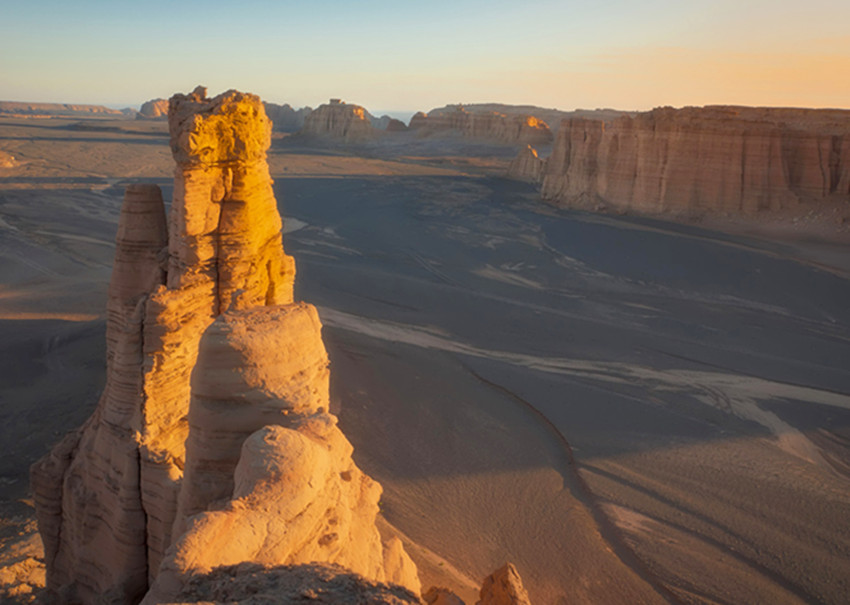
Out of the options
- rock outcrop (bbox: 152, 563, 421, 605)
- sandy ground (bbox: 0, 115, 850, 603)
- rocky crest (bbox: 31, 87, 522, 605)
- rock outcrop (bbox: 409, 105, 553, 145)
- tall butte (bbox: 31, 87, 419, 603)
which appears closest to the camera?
rock outcrop (bbox: 152, 563, 421, 605)

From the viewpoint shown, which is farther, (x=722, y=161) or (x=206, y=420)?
(x=722, y=161)

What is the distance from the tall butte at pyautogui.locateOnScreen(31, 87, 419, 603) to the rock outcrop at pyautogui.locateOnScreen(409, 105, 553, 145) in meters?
72.6

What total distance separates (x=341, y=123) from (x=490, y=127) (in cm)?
2348

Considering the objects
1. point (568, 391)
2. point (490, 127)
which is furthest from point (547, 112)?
point (568, 391)

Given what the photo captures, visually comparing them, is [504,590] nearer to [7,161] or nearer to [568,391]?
[568,391]

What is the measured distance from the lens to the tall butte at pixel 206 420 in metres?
4.12

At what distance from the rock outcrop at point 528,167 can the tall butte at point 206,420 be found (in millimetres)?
46797

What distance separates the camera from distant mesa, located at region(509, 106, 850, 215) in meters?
31.3

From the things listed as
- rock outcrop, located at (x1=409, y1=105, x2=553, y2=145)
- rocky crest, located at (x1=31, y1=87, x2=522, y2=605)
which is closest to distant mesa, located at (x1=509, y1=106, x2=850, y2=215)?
rocky crest, located at (x1=31, y1=87, x2=522, y2=605)

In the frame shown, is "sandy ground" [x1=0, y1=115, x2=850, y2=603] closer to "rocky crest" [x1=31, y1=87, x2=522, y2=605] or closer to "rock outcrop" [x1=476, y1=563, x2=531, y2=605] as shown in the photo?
"rock outcrop" [x1=476, y1=563, x2=531, y2=605]

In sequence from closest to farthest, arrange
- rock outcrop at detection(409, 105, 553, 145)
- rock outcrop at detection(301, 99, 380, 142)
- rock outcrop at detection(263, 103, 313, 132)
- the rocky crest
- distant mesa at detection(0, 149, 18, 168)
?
the rocky crest, distant mesa at detection(0, 149, 18, 168), rock outcrop at detection(409, 105, 553, 145), rock outcrop at detection(301, 99, 380, 142), rock outcrop at detection(263, 103, 313, 132)

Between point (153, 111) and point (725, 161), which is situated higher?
point (153, 111)

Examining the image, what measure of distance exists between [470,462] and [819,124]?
113 feet

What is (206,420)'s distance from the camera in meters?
4.81
